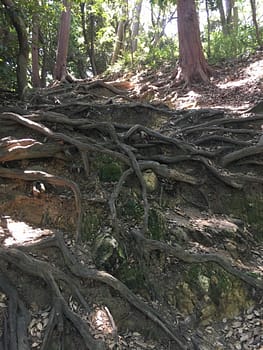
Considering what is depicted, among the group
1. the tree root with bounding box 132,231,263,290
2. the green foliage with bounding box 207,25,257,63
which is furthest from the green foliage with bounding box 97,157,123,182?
the green foliage with bounding box 207,25,257,63

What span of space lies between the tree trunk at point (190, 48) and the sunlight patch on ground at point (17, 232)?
6687 millimetres

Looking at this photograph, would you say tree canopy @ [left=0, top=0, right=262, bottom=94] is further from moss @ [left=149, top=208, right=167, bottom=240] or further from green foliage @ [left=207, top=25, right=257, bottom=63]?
moss @ [left=149, top=208, right=167, bottom=240]

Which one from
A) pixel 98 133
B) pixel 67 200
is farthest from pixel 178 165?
pixel 67 200

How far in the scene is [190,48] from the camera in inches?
389

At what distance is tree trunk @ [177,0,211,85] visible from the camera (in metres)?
9.85

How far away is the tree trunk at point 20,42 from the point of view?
7.16 metres

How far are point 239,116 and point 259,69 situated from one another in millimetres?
3342

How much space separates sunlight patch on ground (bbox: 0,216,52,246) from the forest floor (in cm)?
2

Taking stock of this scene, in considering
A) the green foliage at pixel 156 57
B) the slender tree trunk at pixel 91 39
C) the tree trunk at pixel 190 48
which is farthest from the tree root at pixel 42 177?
the slender tree trunk at pixel 91 39

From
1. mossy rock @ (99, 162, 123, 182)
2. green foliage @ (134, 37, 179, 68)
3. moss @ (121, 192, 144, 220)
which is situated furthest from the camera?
green foliage @ (134, 37, 179, 68)

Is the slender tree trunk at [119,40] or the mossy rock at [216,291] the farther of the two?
the slender tree trunk at [119,40]

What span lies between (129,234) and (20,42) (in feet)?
16.8

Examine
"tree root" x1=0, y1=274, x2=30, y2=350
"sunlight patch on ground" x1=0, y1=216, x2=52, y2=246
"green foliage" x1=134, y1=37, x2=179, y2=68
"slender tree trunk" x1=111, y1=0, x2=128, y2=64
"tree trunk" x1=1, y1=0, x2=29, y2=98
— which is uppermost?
"slender tree trunk" x1=111, y1=0, x2=128, y2=64

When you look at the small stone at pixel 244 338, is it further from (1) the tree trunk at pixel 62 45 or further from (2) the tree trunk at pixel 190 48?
(1) the tree trunk at pixel 62 45
